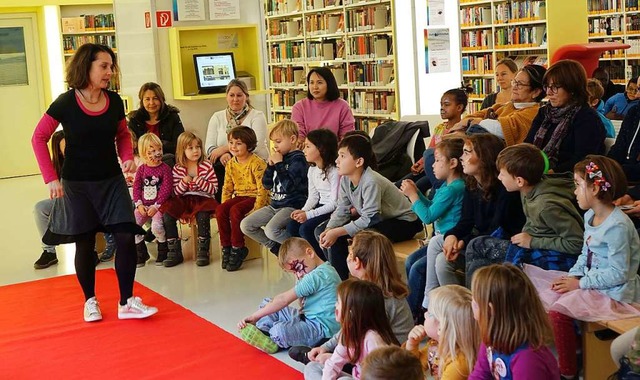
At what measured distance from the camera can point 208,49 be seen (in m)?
8.27

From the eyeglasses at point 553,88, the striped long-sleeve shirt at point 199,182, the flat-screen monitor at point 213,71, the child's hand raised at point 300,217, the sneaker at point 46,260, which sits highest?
the flat-screen monitor at point 213,71

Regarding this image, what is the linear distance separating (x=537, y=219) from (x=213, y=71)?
4879 millimetres

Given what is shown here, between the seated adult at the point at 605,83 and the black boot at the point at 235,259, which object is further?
the seated adult at the point at 605,83

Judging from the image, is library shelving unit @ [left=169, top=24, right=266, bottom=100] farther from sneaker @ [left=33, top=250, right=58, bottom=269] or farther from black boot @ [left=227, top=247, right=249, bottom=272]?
black boot @ [left=227, top=247, right=249, bottom=272]

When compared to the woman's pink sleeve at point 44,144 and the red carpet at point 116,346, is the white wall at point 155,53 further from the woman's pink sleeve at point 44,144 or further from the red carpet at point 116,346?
the woman's pink sleeve at point 44,144

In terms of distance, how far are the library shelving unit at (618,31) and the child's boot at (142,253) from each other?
23.5 feet

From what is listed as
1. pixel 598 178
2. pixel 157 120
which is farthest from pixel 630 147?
pixel 157 120

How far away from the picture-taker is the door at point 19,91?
12932mm

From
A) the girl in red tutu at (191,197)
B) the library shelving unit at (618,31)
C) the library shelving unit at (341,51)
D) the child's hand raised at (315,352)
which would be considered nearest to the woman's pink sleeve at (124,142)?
the girl in red tutu at (191,197)

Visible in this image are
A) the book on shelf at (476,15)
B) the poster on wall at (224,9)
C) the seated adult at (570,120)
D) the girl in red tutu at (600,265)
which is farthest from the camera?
the book on shelf at (476,15)

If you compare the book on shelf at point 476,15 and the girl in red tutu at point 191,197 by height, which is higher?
the book on shelf at point 476,15

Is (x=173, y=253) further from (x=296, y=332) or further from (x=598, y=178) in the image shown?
(x=598, y=178)

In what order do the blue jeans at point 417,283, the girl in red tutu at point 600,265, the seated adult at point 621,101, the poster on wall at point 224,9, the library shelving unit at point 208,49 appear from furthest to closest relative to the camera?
the seated adult at point 621,101
the poster on wall at point 224,9
the library shelving unit at point 208,49
the blue jeans at point 417,283
the girl in red tutu at point 600,265

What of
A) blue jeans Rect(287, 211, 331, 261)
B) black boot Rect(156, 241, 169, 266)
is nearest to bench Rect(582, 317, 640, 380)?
blue jeans Rect(287, 211, 331, 261)
